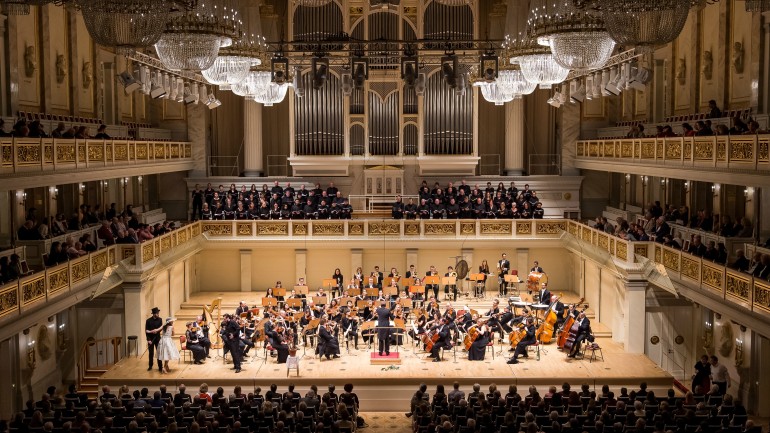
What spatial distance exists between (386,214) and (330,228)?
6.85ft

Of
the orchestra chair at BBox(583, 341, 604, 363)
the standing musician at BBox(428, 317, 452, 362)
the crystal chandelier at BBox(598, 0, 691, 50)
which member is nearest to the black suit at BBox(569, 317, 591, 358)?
the orchestra chair at BBox(583, 341, 604, 363)

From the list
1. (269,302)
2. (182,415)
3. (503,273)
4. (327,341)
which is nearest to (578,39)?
(182,415)

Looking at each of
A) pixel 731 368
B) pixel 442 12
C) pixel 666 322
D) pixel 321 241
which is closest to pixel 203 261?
pixel 321 241

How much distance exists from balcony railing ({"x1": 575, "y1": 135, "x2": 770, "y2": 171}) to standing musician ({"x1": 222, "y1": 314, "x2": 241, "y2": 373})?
11.1 meters

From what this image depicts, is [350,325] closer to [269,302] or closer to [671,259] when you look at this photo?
[269,302]

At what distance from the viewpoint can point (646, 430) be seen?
13.6 m

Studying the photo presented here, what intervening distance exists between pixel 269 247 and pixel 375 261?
3.51 m

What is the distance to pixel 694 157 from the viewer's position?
2058 centimetres

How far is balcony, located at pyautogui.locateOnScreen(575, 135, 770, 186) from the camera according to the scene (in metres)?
17.5

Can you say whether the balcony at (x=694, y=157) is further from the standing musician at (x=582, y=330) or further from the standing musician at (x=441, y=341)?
the standing musician at (x=441, y=341)

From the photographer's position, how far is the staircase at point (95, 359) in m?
21.3

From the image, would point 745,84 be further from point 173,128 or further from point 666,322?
point 173,128

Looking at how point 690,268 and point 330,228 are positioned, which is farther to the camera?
point 330,228

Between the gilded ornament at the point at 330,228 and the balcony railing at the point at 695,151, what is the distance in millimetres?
8485
